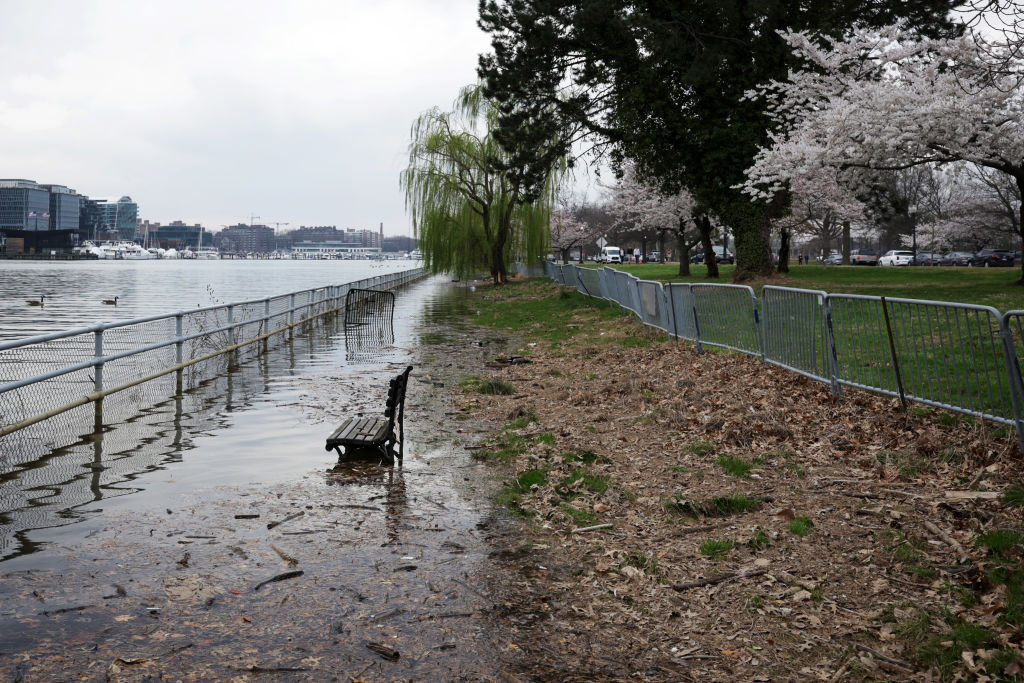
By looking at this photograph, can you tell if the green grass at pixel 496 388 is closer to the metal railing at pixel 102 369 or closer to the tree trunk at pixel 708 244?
the metal railing at pixel 102 369

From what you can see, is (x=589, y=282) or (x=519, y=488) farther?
(x=589, y=282)

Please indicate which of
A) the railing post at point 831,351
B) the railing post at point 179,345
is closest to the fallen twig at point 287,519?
the railing post at point 831,351

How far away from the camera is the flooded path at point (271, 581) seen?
167 inches

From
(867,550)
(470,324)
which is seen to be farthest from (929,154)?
(867,550)

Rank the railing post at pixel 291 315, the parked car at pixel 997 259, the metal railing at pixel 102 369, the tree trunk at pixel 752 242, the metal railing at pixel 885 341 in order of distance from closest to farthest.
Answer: the metal railing at pixel 885 341 < the metal railing at pixel 102 369 < the railing post at pixel 291 315 < the tree trunk at pixel 752 242 < the parked car at pixel 997 259

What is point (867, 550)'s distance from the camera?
18.1 ft

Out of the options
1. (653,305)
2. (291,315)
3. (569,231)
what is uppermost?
(569,231)

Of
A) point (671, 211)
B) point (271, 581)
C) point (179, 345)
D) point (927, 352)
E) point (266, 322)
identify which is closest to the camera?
point (271, 581)

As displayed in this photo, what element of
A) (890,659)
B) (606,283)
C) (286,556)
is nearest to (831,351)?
(890,659)

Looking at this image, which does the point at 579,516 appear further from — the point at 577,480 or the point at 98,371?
the point at 98,371

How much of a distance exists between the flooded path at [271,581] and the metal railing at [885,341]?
423 cm

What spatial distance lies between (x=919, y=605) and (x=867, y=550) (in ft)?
2.54

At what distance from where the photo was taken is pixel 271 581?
530 centimetres

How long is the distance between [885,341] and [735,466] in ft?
8.27
